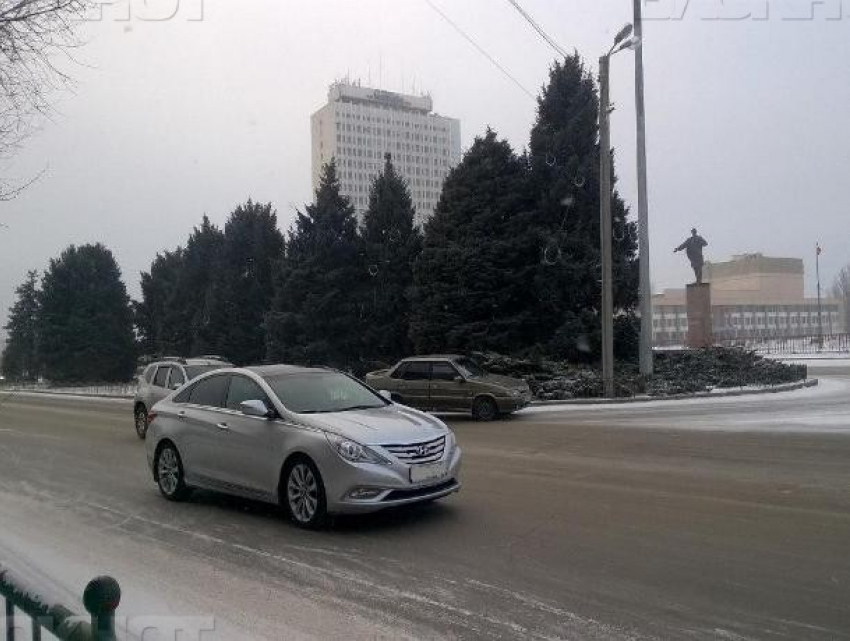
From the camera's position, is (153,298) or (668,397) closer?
(668,397)

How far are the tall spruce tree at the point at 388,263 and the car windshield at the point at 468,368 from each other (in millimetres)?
13788

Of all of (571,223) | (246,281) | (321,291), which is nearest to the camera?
(571,223)

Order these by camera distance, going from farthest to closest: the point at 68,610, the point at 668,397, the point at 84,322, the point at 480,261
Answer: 1. the point at 84,322
2. the point at 480,261
3. the point at 668,397
4. the point at 68,610

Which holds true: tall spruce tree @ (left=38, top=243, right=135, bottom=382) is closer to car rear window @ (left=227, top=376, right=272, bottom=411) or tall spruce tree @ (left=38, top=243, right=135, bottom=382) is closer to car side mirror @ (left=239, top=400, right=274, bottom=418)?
car rear window @ (left=227, top=376, right=272, bottom=411)

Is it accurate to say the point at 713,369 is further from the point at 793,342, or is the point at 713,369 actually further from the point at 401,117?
the point at 401,117

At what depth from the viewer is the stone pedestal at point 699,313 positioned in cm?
3281

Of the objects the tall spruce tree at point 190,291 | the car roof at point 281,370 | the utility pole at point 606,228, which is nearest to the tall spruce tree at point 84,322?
the tall spruce tree at point 190,291

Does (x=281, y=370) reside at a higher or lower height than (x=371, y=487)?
higher

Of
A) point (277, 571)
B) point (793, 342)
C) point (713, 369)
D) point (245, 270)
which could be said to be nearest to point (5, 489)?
point (277, 571)

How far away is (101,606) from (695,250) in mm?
34666

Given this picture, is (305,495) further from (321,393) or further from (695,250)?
(695,250)

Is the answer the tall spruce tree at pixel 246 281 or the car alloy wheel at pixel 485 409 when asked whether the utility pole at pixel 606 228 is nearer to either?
the car alloy wheel at pixel 485 409

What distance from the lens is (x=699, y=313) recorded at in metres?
33.0

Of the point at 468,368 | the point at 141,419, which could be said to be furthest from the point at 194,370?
the point at 468,368
